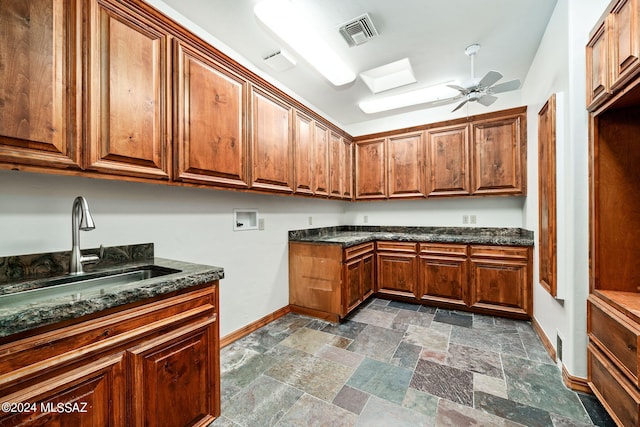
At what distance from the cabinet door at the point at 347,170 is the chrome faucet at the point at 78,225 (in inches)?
117

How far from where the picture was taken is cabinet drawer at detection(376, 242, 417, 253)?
346 centimetres

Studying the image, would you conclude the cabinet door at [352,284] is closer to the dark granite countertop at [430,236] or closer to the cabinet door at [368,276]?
the cabinet door at [368,276]

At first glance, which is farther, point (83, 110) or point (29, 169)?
point (83, 110)

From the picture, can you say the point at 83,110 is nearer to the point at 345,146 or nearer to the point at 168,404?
the point at 168,404

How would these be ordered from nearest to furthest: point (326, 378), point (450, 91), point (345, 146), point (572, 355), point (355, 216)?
point (572, 355)
point (326, 378)
point (450, 91)
point (345, 146)
point (355, 216)

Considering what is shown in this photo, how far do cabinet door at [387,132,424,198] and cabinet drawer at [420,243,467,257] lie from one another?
78 centimetres

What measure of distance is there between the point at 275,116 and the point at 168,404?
232cm

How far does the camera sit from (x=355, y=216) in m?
4.62

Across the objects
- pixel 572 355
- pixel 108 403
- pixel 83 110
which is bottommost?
pixel 572 355

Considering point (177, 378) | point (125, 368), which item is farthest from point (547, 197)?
point (125, 368)

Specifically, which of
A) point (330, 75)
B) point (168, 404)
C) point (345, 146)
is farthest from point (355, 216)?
point (168, 404)

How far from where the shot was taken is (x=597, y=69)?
5.00ft

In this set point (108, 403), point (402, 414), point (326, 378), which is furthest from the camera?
point (326, 378)

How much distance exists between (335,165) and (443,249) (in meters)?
1.86
